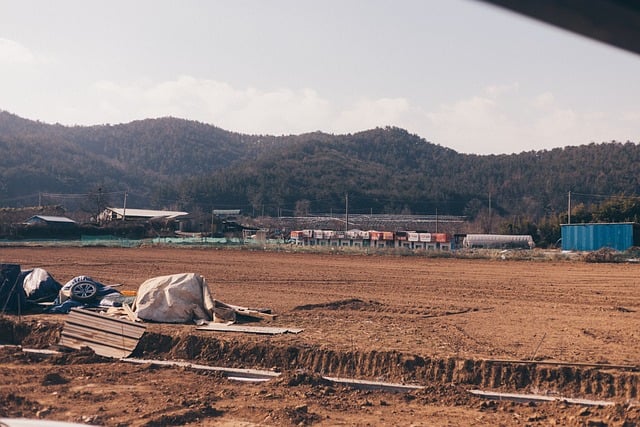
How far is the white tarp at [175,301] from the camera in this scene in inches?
569

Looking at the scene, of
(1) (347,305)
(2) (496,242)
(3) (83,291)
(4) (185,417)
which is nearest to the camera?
(4) (185,417)

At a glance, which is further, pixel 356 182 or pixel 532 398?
pixel 356 182

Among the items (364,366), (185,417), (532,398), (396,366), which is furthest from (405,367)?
(185,417)

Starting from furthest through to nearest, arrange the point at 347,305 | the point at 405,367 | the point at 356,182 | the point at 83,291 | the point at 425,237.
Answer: the point at 356,182, the point at 425,237, the point at 347,305, the point at 83,291, the point at 405,367

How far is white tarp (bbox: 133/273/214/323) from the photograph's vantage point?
14453 millimetres

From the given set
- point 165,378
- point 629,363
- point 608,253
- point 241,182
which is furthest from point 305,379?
point 241,182

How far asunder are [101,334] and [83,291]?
379 cm

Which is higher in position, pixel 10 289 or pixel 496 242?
pixel 496 242

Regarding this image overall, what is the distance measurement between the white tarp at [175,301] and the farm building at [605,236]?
39.1 meters

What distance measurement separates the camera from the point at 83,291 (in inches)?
634

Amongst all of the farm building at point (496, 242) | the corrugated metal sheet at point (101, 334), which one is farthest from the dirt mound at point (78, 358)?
the farm building at point (496, 242)

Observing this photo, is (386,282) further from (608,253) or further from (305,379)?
(608,253)

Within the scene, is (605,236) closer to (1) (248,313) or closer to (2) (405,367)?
(1) (248,313)

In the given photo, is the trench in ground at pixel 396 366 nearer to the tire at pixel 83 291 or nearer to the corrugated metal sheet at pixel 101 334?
the corrugated metal sheet at pixel 101 334
